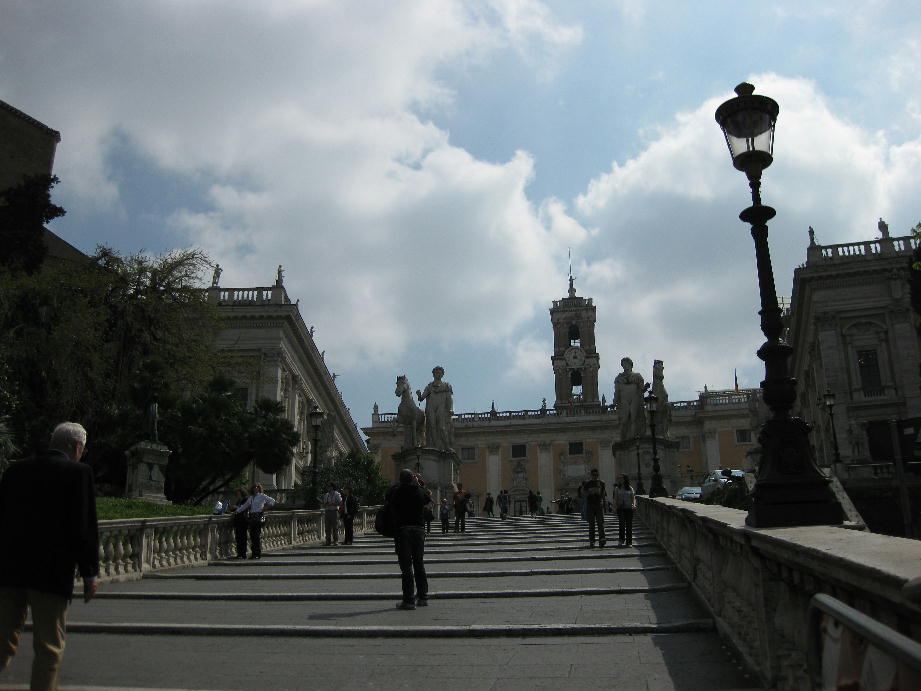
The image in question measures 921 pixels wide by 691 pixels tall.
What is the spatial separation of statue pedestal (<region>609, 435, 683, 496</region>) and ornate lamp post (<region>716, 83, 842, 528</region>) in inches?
819

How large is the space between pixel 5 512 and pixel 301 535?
15.8 meters

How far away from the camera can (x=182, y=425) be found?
87.2 ft

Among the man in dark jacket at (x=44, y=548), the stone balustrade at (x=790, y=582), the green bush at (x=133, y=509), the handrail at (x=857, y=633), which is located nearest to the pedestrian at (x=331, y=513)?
the green bush at (x=133, y=509)

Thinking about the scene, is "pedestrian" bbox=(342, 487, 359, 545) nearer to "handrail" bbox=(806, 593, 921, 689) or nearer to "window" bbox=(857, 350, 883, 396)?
"handrail" bbox=(806, 593, 921, 689)

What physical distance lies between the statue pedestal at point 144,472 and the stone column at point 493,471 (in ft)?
159

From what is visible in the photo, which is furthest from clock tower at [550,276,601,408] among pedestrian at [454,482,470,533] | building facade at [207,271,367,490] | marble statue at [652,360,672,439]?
pedestrian at [454,482,470,533]

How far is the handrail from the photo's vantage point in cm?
164

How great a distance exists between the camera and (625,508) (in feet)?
48.4

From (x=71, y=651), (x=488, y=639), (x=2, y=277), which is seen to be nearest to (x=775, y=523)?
(x=488, y=639)

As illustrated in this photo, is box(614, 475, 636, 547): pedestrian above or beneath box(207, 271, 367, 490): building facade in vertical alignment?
beneath

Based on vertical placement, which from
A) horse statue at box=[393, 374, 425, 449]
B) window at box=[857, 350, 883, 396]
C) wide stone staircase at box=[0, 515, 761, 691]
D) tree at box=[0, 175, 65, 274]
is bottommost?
wide stone staircase at box=[0, 515, 761, 691]

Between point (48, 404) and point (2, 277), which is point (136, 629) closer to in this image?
point (48, 404)

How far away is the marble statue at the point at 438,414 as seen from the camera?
28.5m

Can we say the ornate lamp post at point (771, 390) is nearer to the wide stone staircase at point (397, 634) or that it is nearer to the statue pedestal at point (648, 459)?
the wide stone staircase at point (397, 634)
